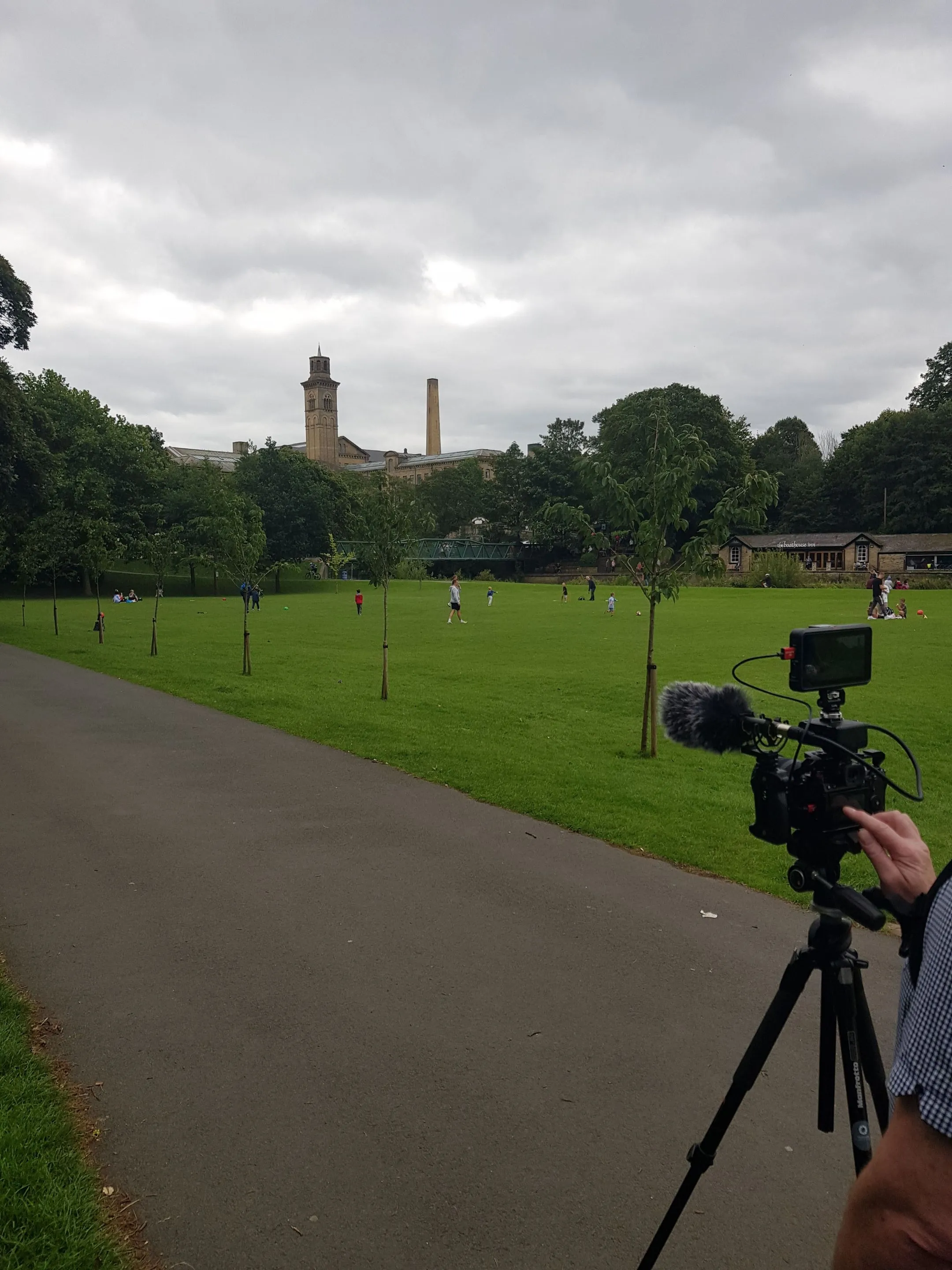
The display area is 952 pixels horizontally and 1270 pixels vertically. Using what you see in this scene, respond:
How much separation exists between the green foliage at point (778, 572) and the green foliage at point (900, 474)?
20.1 m

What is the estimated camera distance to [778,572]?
241ft

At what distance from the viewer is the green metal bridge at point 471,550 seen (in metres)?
96.5

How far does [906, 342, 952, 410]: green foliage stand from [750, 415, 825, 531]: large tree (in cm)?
1311

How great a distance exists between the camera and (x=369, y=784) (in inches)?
405

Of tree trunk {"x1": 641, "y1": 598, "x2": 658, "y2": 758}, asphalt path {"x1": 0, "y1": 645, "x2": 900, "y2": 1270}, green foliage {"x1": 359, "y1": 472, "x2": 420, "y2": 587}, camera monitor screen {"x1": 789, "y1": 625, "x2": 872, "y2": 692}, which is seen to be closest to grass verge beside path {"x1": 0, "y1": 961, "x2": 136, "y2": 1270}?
asphalt path {"x1": 0, "y1": 645, "x2": 900, "y2": 1270}

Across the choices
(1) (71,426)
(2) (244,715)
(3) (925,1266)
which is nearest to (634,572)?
(2) (244,715)

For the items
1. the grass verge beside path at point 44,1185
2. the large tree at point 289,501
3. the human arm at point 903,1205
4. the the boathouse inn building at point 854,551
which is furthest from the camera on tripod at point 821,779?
the large tree at point 289,501

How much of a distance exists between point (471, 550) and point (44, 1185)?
96453 mm

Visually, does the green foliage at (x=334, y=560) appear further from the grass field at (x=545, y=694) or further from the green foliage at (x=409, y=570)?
the green foliage at (x=409, y=570)

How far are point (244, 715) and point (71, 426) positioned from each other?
2573 inches

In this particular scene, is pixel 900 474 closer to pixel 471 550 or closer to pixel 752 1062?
pixel 471 550

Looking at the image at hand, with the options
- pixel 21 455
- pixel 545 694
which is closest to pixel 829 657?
pixel 545 694

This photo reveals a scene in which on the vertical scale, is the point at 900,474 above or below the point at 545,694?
above

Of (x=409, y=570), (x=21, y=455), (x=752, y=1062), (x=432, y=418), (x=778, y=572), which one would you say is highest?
(x=432, y=418)
